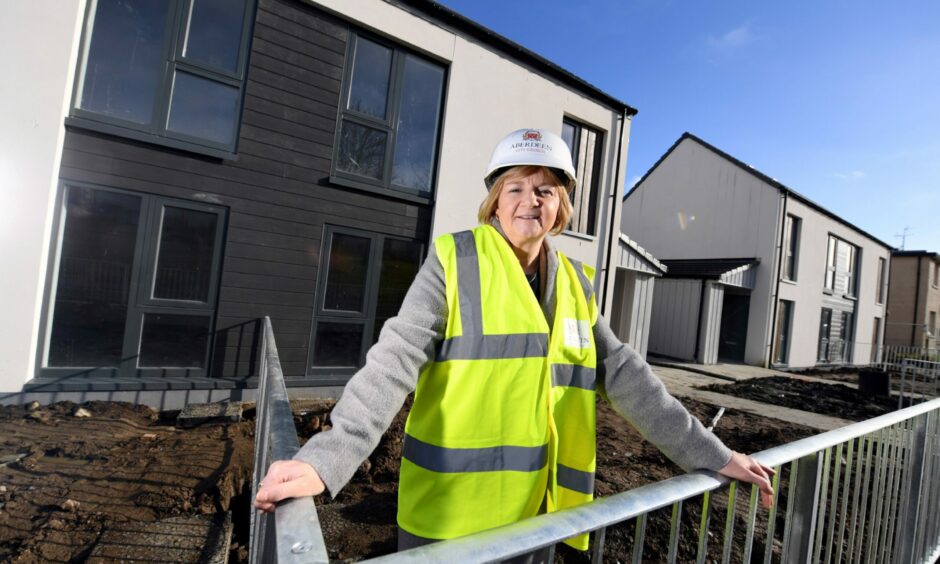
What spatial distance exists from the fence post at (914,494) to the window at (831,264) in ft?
67.9

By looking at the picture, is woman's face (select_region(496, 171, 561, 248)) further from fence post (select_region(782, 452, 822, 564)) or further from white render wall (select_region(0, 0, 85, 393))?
white render wall (select_region(0, 0, 85, 393))

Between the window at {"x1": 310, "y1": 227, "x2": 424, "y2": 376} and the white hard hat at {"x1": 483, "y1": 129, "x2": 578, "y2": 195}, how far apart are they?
5681 millimetres

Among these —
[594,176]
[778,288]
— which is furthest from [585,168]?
[778,288]

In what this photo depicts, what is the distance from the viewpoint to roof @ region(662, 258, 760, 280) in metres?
15.7

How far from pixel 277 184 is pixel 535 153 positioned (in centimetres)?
576

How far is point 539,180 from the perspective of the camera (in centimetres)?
157

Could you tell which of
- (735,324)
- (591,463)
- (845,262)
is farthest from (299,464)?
(845,262)

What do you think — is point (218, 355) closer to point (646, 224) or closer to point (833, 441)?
point (833, 441)

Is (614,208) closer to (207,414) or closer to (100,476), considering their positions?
(207,414)

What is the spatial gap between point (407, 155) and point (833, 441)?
6846mm

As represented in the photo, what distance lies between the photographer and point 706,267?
54.3ft

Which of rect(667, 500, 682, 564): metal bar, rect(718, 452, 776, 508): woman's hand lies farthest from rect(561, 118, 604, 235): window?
rect(667, 500, 682, 564): metal bar

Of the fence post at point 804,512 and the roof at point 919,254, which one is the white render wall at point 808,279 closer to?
the roof at point 919,254

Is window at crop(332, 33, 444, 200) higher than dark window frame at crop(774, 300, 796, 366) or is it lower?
higher
